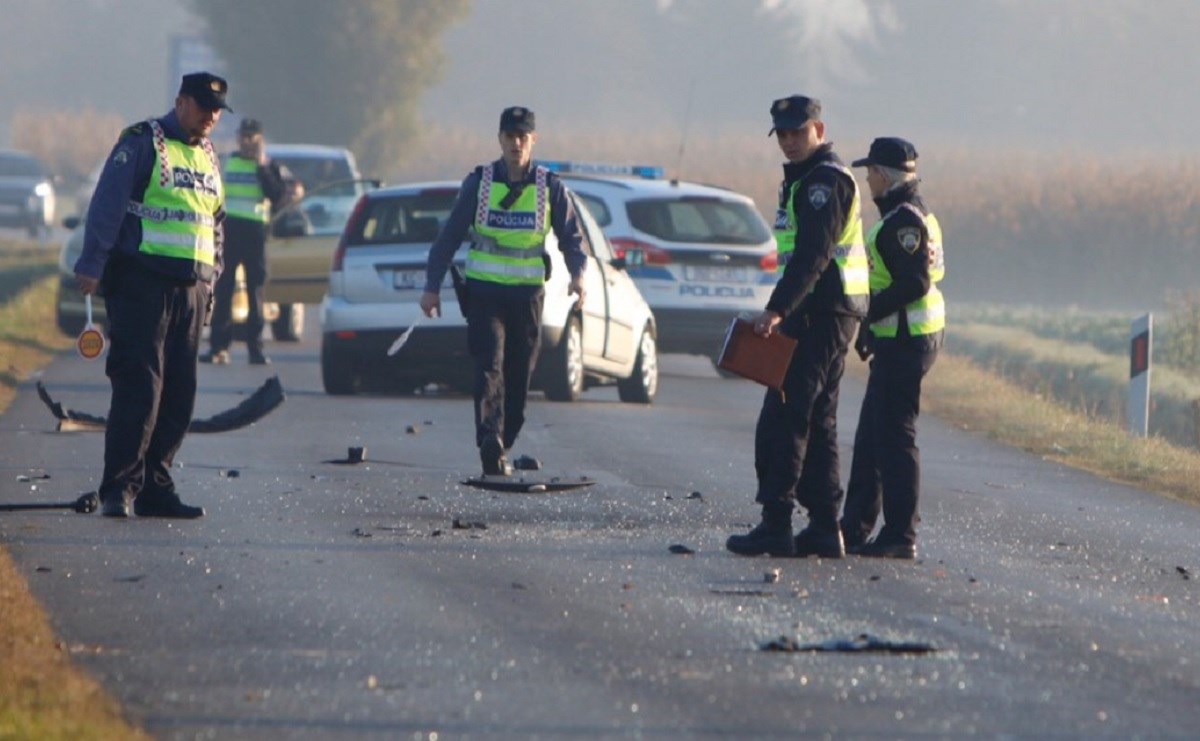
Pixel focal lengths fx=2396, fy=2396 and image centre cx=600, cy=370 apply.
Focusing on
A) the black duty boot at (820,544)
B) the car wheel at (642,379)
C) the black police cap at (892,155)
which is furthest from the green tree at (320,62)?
the black duty boot at (820,544)

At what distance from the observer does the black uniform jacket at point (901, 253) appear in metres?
9.48

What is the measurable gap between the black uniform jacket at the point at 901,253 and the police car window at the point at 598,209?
10557 mm

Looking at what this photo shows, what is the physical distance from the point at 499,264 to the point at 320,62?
1797 inches

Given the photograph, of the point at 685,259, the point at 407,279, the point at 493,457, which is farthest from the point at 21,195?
the point at 493,457

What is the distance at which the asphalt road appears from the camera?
629 cm

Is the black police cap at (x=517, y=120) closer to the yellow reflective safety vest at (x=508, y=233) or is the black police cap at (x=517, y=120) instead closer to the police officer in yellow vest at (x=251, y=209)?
the yellow reflective safety vest at (x=508, y=233)

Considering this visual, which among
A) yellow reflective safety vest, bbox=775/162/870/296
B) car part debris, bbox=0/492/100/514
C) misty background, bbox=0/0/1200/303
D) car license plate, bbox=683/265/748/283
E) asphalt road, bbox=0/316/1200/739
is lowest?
asphalt road, bbox=0/316/1200/739

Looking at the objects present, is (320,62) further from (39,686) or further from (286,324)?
(39,686)

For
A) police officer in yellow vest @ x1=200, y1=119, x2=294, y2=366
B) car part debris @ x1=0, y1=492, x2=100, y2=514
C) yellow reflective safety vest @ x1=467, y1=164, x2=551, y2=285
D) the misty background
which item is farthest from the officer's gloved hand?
the misty background

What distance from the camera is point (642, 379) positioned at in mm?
17656

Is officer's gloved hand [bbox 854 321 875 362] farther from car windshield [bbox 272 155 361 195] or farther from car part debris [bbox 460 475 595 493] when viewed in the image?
car windshield [bbox 272 155 361 195]

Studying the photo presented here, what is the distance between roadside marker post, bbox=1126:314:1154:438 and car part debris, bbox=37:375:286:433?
6104 mm

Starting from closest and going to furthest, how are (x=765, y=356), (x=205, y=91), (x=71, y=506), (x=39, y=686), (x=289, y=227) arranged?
(x=39, y=686), (x=765, y=356), (x=205, y=91), (x=71, y=506), (x=289, y=227)

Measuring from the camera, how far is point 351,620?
756cm
